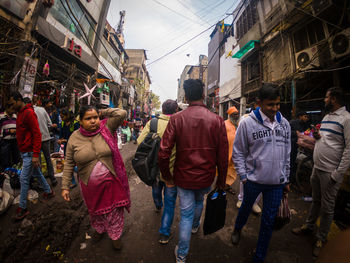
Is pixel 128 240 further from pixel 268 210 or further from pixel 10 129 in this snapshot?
pixel 10 129

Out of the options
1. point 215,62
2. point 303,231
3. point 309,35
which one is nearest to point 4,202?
point 303,231

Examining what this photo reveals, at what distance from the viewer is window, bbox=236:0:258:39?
10.1 metres

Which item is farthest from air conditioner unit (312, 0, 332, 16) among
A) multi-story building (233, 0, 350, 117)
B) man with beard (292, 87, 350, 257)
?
man with beard (292, 87, 350, 257)

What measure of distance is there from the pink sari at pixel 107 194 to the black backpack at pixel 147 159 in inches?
9.8

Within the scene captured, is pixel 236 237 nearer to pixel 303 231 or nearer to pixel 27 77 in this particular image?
pixel 303 231

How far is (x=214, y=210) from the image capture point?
1.85 metres

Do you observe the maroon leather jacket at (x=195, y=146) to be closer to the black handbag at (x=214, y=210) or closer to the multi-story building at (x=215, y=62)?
the black handbag at (x=214, y=210)

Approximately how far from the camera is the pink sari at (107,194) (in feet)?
6.30

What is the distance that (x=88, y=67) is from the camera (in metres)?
10.4

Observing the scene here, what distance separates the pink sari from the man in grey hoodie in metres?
1.69

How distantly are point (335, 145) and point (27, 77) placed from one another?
9.17 metres

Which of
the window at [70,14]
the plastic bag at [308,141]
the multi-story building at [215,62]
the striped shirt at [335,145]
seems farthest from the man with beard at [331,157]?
the multi-story building at [215,62]

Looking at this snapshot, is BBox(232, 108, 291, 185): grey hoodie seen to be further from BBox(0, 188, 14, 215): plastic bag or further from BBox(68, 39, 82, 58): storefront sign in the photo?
BBox(68, 39, 82, 58): storefront sign

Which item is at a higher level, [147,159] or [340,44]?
[340,44]
